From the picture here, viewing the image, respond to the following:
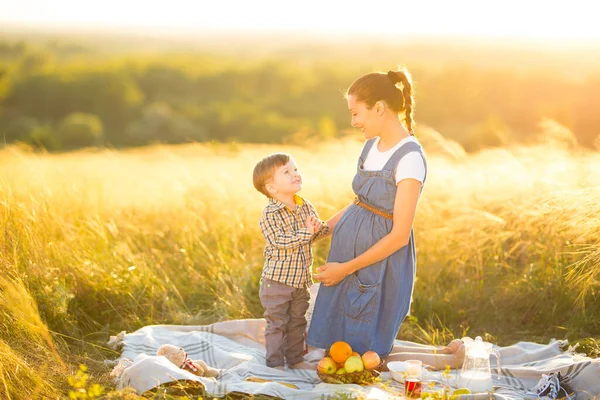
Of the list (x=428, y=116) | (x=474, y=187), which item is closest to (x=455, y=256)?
(x=474, y=187)

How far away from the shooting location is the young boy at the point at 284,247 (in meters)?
3.79

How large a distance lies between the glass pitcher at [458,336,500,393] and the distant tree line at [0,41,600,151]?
21.6 metres

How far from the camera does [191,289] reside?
17.4 ft

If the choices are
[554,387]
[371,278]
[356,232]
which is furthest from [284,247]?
[554,387]

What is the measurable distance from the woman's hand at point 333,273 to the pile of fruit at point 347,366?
349mm

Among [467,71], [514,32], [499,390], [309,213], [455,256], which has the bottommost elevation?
[499,390]

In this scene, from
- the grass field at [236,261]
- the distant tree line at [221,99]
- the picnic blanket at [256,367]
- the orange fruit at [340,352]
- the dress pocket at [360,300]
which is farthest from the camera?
the distant tree line at [221,99]

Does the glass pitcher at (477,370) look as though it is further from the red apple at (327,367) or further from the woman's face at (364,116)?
the woman's face at (364,116)

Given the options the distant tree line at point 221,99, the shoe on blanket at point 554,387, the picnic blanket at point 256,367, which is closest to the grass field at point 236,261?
the picnic blanket at point 256,367

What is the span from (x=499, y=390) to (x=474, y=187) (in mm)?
2972

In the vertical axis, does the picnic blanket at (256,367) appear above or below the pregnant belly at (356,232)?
below

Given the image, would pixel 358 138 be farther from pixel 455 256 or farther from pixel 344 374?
pixel 344 374

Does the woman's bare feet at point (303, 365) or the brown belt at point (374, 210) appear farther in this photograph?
the woman's bare feet at point (303, 365)

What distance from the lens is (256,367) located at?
3916 mm
